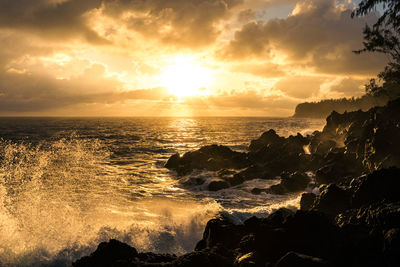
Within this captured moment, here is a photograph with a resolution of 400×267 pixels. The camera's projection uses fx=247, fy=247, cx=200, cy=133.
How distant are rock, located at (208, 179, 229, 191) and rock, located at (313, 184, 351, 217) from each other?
10.3m

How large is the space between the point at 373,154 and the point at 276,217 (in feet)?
45.6

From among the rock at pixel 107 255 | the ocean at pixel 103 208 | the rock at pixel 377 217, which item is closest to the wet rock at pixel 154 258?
the rock at pixel 107 255

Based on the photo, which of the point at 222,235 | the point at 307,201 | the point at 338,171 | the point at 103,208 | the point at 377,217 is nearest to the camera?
the point at 377,217

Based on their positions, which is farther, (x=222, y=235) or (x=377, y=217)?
(x=222, y=235)

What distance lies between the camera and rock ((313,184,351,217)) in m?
9.80

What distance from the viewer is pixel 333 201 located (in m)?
10.0

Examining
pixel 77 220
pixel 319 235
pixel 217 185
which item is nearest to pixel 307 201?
pixel 319 235

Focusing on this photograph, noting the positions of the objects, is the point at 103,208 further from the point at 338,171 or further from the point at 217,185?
the point at 338,171

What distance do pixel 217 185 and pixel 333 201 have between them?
11.0m

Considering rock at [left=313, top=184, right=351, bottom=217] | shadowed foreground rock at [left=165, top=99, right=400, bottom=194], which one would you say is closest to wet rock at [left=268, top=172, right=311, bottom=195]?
shadowed foreground rock at [left=165, top=99, right=400, bottom=194]

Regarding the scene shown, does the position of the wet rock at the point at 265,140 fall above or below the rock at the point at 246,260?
above

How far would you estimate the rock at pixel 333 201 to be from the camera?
9.80m

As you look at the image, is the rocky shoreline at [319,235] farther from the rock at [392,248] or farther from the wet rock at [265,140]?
the wet rock at [265,140]

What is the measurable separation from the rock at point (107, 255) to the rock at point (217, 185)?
43.9 ft
